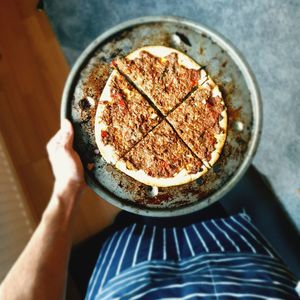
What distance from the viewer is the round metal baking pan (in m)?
1.36

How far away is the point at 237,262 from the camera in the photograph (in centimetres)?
128

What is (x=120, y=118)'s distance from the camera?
1378mm

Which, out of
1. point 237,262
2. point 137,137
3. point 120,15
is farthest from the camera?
point 120,15

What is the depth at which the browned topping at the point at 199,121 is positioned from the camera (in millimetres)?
1366

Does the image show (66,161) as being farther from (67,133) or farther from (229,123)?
(229,123)

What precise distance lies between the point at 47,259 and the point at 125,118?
58 centimetres

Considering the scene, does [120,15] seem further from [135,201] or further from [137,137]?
[135,201]

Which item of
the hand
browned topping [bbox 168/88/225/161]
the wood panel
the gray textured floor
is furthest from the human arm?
the gray textured floor

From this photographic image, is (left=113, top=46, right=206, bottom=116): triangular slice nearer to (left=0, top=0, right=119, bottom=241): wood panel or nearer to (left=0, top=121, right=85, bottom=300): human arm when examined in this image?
Result: (left=0, top=121, right=85, bottom=300): human arm

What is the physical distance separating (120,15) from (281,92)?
36.2 inches

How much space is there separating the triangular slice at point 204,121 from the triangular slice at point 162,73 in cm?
4

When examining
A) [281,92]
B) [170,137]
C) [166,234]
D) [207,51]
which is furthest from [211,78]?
[166,234]

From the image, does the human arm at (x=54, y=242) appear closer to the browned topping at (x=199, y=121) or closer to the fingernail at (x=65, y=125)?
the fingernail at (x=65, y=125)

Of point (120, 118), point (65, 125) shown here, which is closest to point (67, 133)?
point (65, 125)
